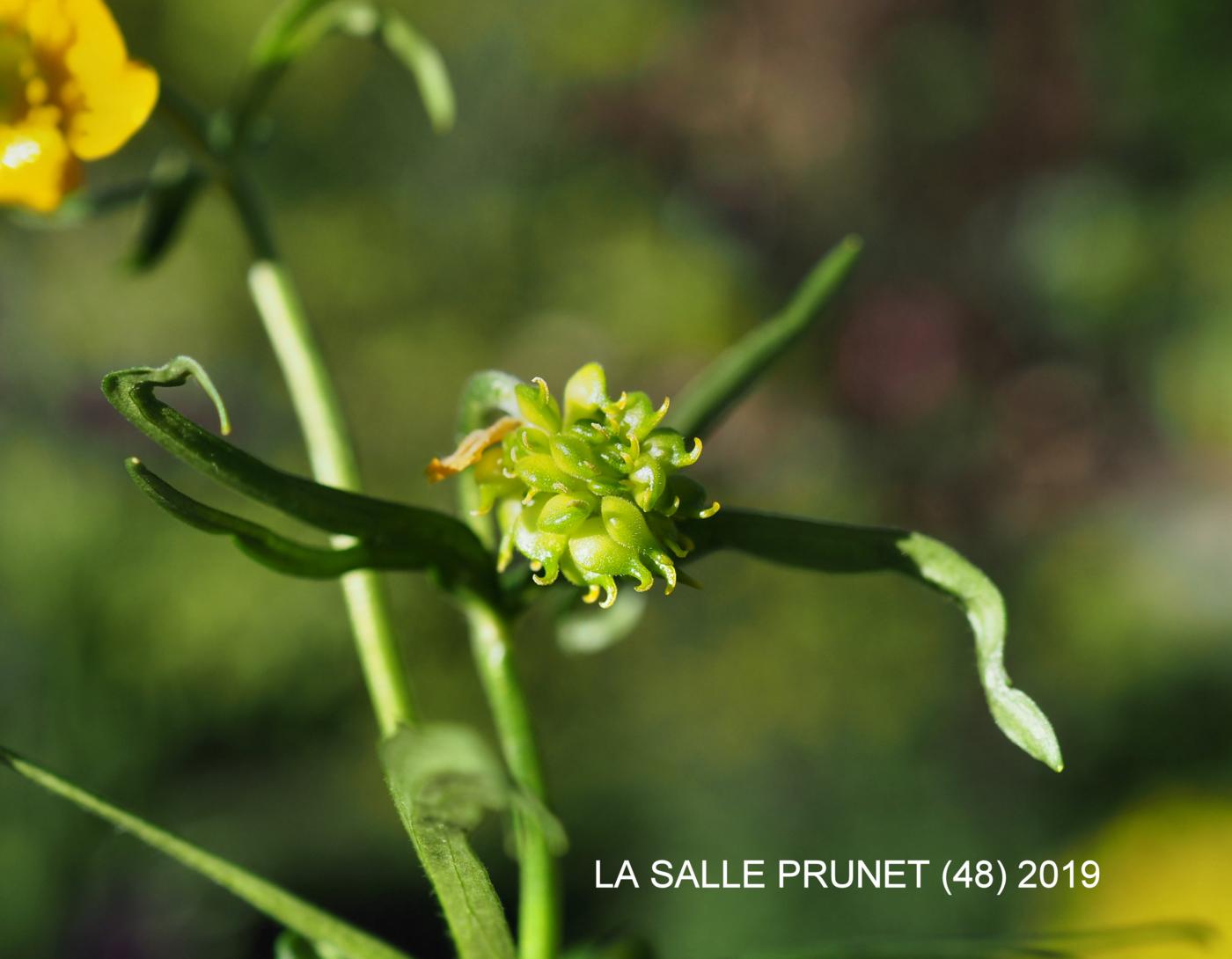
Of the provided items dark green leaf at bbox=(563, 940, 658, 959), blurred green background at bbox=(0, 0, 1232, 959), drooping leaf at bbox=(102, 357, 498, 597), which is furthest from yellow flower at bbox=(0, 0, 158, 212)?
blurred green background at bbox=(0, 0, 1232, 959)

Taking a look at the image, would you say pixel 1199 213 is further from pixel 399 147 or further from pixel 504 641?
pixel 504 641

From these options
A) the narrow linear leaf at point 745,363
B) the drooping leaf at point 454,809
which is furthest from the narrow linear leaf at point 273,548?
the narrow linear leaf at point 745,363

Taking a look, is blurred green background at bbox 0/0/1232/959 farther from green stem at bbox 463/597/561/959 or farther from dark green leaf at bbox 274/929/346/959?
green stem at bbox 463/597/561/959

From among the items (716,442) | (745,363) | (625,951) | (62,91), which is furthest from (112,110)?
(716,442)

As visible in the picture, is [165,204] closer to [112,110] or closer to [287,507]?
[112,110]

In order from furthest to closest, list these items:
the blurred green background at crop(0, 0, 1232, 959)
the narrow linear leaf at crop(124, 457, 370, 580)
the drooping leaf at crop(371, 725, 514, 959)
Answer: the blurred green background at crop(0, 0, 1232, 959), the narrow linear leaf at crop(124, 457, 370, 580), the drooping leaf at crop(371, 725, 514, 959)

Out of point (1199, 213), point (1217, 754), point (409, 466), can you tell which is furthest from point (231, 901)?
point (1199, 213)

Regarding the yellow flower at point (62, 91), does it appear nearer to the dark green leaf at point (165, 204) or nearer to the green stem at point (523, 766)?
the dark green leaf at point (165, 204)
